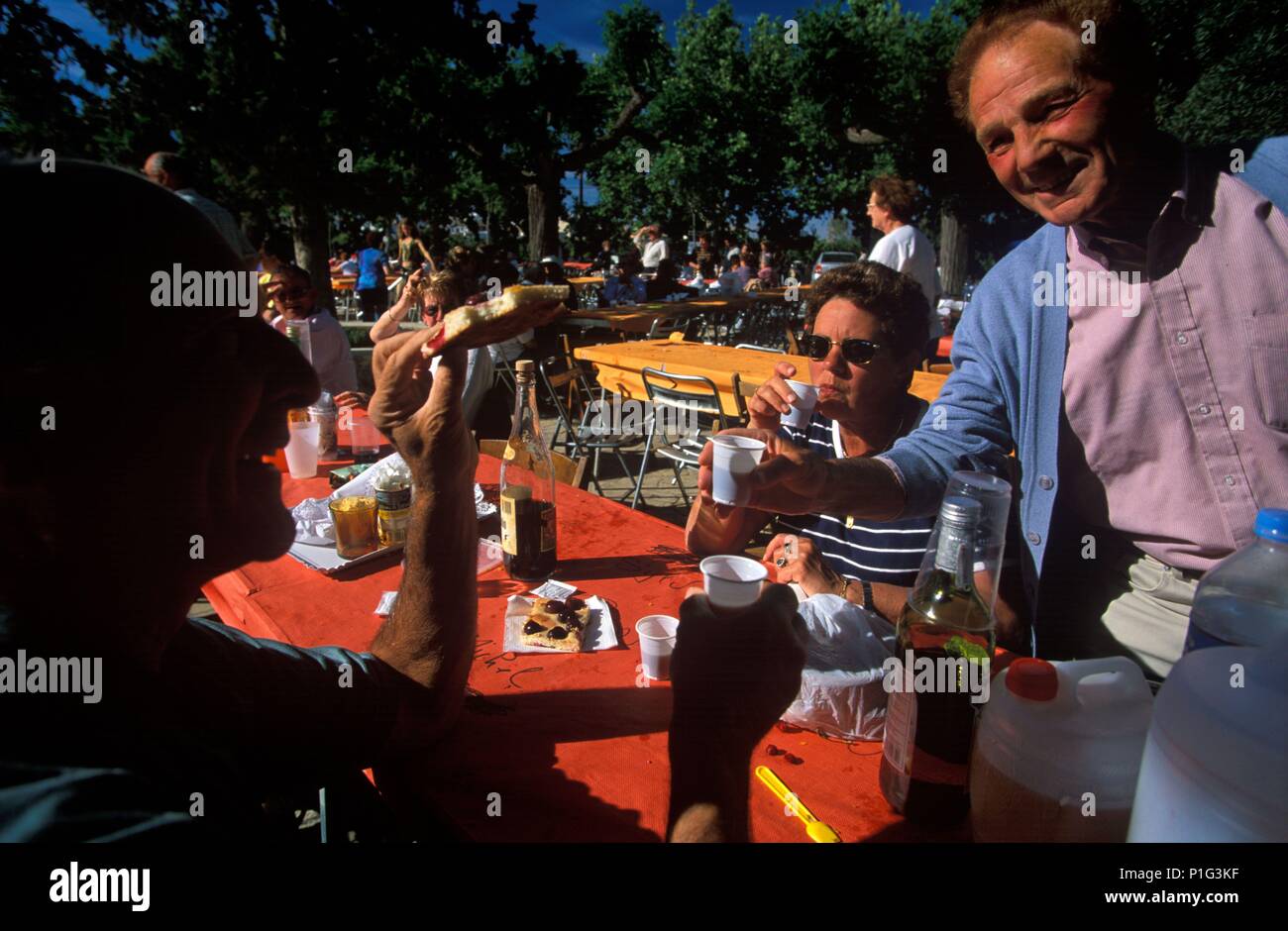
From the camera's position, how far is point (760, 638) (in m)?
1.09

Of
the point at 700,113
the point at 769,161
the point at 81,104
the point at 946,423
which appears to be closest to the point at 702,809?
the point at 946,423

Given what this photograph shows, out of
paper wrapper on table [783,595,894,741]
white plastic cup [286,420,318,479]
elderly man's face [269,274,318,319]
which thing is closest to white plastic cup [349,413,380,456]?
white plastic cup [286,420,318,479]

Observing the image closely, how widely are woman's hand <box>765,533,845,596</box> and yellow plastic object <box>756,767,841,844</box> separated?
2.69 feet

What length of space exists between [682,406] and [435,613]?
4.35 m

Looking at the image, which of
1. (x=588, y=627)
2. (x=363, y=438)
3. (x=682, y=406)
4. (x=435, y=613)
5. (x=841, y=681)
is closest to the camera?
(x=841, y=681)

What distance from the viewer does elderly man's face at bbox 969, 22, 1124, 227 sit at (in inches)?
70.2

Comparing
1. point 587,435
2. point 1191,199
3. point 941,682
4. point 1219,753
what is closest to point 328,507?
point 941,682

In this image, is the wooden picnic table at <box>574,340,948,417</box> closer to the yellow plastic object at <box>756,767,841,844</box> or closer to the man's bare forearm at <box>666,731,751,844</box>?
the yellow plastic object at <box>756,767,841,844</box>

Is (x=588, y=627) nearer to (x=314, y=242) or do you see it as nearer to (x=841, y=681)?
(x=841, y=681)

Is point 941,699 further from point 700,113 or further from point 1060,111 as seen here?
point 700,113

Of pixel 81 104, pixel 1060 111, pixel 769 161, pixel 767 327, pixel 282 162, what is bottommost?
pixel 1060 111

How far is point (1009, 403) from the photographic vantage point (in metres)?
2.16

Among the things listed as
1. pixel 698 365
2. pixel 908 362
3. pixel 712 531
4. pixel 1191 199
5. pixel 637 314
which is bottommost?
pixel 712 531
